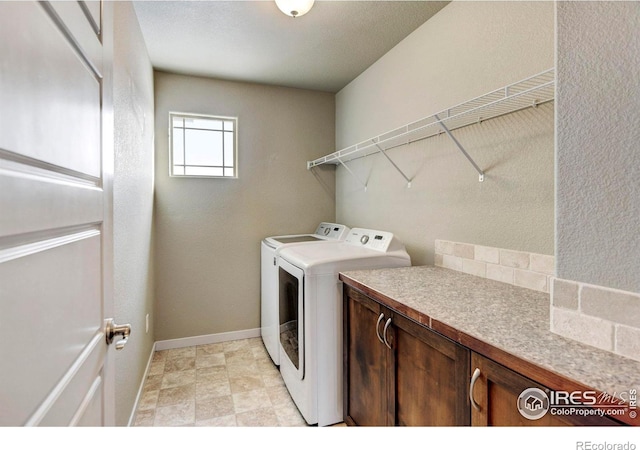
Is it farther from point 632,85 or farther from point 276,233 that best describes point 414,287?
point 276,233

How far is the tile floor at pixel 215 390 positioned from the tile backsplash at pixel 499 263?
1318 millimetres

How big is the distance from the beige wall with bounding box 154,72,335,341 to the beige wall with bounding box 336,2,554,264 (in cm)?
77

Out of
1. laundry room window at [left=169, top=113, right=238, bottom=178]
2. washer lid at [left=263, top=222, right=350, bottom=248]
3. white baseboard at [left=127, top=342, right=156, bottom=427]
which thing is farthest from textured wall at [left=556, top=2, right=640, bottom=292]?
laundry room window at [left=169, top=113, right=238, bottom=178]

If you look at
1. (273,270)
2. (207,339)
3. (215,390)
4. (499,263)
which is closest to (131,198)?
(273,270)

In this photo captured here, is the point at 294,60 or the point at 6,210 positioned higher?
the point at 294,60

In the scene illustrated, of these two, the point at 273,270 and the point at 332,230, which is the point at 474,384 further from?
the point at 332,230

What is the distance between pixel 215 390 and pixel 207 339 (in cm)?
82

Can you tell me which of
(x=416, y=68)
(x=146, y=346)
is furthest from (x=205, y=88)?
(x=146, y=346)

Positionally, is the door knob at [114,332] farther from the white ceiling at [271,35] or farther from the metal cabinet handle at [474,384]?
the white ceiling at [271,35]

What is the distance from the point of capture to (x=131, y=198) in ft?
5.85

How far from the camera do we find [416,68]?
205 cm

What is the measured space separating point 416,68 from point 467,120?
667mm

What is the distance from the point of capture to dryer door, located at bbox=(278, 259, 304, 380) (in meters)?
1.81

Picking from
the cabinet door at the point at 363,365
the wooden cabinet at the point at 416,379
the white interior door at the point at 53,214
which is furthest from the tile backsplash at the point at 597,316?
the white interior door at the point at 53,214
